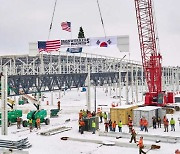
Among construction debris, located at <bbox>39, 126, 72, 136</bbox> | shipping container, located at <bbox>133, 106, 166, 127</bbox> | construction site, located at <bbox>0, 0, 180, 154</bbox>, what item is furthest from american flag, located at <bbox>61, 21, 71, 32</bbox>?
shipping container, located at <bbox>133, 106, 166, 127</bbox>

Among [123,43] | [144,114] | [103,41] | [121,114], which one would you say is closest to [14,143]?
[121,114]

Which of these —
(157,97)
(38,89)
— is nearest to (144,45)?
(157,97)

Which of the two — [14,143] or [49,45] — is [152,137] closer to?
[14,143]

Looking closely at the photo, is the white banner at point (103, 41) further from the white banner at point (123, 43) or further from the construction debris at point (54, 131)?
the construction debris at point (54, 131)

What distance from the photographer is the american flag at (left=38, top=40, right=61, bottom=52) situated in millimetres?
40969

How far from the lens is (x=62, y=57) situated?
3701 inches

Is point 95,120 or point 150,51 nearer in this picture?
point 95,120

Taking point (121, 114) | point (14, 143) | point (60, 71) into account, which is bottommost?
point (14, 143)

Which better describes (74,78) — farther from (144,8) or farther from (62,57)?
(62,57)

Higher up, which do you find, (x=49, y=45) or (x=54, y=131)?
(x=49, y=45)

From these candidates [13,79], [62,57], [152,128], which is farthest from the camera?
[62,57]

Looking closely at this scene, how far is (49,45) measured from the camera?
41469 mm

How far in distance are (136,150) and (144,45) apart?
24.6 meters

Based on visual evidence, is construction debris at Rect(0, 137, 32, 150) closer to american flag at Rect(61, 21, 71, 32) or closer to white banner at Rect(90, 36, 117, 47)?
white banner at Rect(90, 36, 117, 47)
